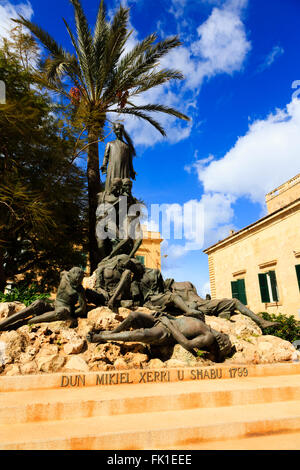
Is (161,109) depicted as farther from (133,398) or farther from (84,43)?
(133,398)

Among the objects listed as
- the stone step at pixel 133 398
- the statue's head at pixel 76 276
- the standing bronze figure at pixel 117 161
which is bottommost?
the stone step at pixel 133 398

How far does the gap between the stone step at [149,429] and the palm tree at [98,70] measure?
352 inches

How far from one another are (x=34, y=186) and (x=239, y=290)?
16.2m

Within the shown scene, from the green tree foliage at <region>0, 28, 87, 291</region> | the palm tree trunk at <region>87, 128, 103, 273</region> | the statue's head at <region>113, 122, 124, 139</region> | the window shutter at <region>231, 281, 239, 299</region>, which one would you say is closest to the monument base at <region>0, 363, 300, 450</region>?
the statue's head at <region>113, 122, 124, 139</region>

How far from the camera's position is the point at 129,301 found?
20.7ft

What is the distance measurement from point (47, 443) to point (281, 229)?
62.7 feet

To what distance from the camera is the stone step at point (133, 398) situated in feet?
9.90

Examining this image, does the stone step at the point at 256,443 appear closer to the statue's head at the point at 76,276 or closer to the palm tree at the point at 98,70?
the statue's head at the point at 76,276

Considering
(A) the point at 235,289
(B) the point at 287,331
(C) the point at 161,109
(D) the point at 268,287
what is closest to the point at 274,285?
(D) the point at 268,287

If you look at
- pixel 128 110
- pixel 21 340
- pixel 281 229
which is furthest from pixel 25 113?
pixel 281 229

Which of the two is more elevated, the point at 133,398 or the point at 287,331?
the point at 287,331

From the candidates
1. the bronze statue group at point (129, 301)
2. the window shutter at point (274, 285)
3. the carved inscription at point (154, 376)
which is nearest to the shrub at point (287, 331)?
the bronze statue group at point (129, 301)

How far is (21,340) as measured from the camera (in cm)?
468
